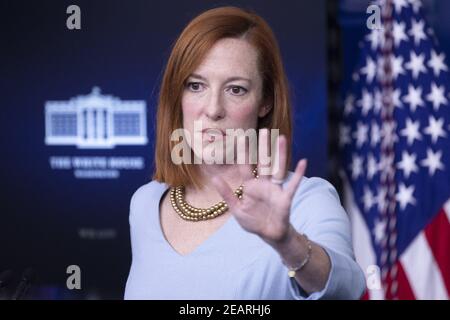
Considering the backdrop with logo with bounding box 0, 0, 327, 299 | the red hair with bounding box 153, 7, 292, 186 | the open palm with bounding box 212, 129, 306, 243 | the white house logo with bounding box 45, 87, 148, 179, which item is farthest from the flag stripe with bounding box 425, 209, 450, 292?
the open palm with bounding box 212, 129, 306, 243

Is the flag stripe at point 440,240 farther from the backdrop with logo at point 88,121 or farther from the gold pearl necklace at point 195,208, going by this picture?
the gold pearl necklace at point 195,208

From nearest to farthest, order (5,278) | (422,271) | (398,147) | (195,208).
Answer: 1. (195,208)
2. (5,278)
3. (398,147)
4. (422,271)

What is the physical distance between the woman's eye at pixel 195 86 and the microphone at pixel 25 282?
0.56 metres

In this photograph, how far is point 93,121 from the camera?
5.14ft

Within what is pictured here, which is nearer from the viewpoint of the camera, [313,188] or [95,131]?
[313,188]

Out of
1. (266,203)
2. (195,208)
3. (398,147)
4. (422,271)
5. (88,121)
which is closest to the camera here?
(266,203)

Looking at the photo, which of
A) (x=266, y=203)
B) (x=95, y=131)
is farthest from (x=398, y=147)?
(x=266, y=203)

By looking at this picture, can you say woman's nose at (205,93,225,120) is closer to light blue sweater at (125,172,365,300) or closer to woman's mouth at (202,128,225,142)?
woman's mouth at (202,128,225,142)

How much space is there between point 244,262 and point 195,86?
0.27 m

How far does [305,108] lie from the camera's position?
1.50 meters

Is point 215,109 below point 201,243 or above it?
above

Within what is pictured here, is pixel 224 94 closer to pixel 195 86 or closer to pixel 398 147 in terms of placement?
pixel 195 86

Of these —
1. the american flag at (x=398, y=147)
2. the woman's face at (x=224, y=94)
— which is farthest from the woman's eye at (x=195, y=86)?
the american flag at (x=398, y=147)
